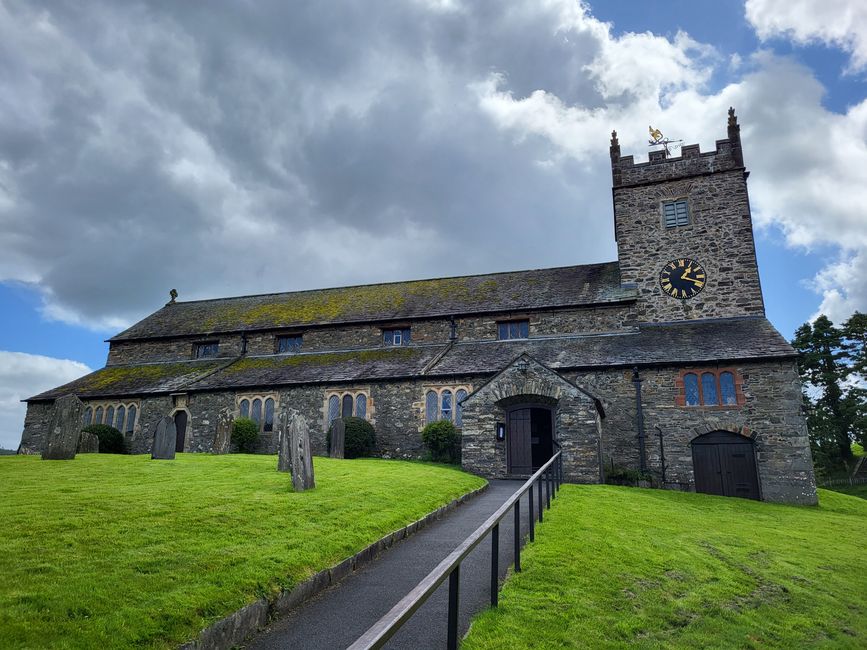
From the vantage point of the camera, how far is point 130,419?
2844 cm

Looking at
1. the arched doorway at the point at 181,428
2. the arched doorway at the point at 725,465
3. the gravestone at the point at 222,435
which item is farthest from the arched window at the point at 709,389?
the arched doorway at the point at 181,428

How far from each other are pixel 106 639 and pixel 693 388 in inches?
849

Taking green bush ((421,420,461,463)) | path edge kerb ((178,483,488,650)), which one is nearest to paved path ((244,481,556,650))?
path edge kerb ((178,483,488,650))

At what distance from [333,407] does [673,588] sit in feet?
66.3

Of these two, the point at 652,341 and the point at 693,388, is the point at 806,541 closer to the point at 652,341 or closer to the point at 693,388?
the point at 693,388

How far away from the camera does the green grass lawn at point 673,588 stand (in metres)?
6.05

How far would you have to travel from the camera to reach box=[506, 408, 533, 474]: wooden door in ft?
68.3

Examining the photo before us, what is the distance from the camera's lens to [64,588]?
5605 millimetres

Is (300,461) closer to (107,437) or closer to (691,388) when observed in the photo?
(691,388)

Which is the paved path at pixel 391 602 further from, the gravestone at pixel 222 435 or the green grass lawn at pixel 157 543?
the gravestone at pixel 222 435

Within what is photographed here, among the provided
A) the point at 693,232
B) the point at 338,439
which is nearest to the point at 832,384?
the point at 693,232

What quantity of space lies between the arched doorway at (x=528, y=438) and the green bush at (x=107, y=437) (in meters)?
19.1

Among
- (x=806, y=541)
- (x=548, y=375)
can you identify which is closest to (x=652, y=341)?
(x=548, y=375)

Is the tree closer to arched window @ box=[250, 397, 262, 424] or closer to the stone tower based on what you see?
the stone tower
